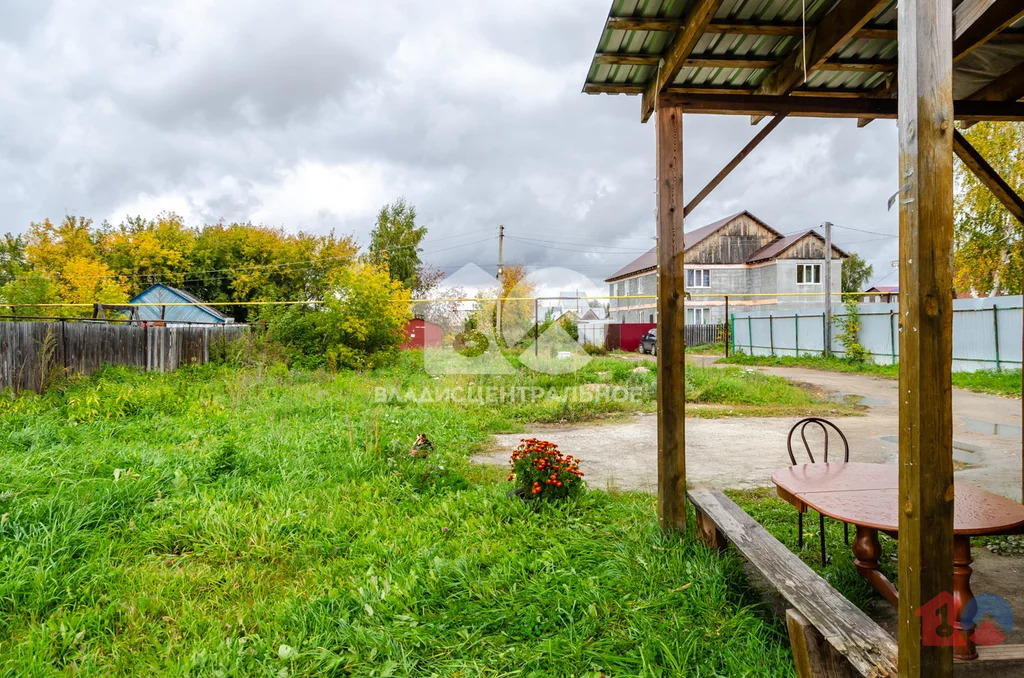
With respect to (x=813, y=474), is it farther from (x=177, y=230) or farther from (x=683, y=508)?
(x=177, y=230)

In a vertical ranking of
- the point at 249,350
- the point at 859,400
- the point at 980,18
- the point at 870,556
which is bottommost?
the point at 859,400

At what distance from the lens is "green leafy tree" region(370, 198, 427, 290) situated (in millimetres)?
30031

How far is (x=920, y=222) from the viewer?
1.33 meters

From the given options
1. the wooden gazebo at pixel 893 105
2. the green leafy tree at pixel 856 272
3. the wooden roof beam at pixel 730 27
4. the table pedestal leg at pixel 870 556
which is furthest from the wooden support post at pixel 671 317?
the green leafy tree at pixel 856 272

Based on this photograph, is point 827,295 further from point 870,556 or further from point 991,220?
point 870,556

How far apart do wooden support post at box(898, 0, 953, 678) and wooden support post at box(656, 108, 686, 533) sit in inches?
59.3

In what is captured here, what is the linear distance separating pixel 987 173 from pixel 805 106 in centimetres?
117

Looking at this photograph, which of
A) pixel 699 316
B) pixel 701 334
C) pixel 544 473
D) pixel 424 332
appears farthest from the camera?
pixel 699 316

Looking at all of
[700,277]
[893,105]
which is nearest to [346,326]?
[893,105]

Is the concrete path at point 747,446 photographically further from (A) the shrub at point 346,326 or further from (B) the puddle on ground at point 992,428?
(A) the shrub at point 346,326

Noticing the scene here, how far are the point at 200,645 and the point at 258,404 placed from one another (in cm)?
518

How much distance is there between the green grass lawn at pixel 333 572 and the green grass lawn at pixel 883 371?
30.9ft

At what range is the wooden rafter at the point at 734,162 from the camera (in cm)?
308

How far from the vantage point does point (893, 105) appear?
10.3 feet
